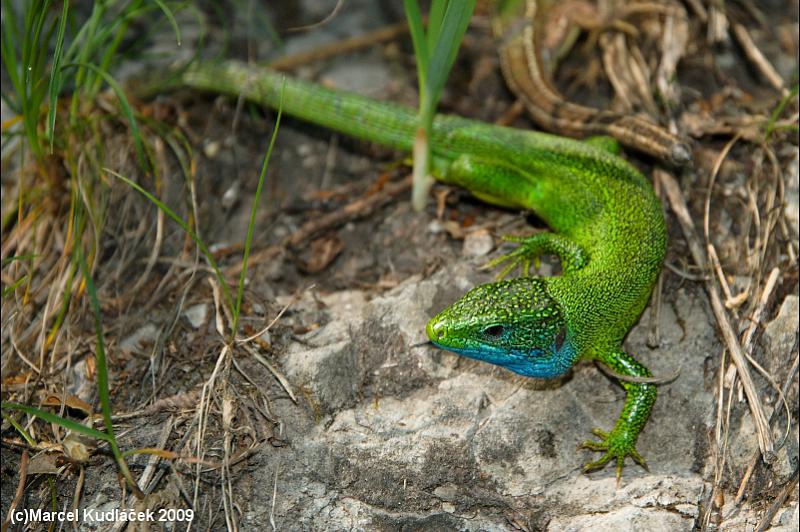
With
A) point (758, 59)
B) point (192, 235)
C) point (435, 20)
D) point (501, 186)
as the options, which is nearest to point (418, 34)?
point (435, 20)

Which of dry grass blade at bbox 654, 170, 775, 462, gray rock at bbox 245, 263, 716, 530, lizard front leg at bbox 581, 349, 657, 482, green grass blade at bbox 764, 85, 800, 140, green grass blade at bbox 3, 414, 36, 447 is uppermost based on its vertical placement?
green grass blade at bbox 764, 85, 800, 140

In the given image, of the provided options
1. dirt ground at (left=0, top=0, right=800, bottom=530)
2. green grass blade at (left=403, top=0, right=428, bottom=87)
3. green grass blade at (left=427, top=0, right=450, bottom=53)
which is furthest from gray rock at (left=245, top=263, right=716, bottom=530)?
green grass blade at (left=427, top=0, right=450, bottom=53)

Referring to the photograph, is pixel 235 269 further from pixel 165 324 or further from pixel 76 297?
pixel 76 297

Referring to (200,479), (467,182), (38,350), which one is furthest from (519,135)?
(38,350)

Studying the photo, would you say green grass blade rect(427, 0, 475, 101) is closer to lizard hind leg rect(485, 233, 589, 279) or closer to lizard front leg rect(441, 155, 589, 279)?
lizard front leg rect(441, 155, 589, 279)

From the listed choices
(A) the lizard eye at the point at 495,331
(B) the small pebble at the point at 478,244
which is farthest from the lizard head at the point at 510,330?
(B) the small pebble at the point at 478,244

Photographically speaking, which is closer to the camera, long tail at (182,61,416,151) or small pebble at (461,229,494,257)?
small pebble at (461,229,494,257)

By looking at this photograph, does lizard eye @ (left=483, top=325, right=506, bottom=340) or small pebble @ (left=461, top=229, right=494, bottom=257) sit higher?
lizard eye @ (left=483, top=325, right=506, bottom=340)

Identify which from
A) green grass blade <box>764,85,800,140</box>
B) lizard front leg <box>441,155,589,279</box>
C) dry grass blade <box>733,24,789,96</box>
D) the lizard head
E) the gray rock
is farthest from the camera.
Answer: dry grass blade <box>733,24,789,96</box>
